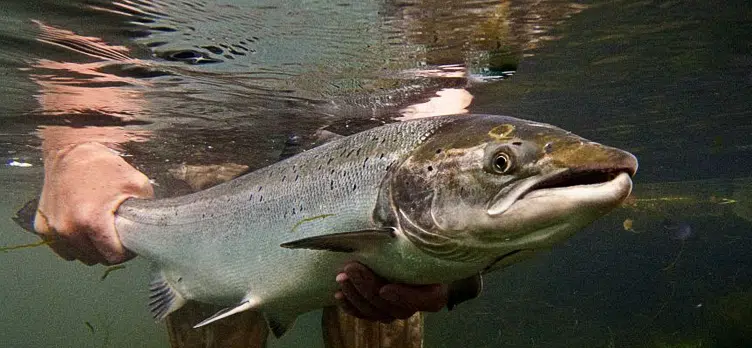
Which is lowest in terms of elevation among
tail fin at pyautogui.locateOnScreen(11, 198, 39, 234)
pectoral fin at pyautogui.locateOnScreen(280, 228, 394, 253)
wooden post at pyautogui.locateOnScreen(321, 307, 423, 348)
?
wooden post at pyautogui.locateOnScreen(321, 307, 423, 348)

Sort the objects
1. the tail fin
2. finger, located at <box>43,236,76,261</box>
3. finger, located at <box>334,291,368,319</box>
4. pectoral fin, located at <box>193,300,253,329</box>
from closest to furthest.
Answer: finger, located at <box>334,291,368,319</box>
pectoral fin, located at <box>193,300,253,329</box>
finger, located at <box>43,236,76,261</box>
the tail fin

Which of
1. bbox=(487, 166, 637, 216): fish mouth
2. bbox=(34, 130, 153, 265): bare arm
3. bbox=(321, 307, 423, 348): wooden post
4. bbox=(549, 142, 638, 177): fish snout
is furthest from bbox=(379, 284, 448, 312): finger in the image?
bbox=(34, 130, 153, 265): bare arm

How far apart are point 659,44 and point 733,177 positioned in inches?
918

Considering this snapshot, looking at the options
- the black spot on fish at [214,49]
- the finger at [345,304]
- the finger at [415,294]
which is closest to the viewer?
the finger at [415,294]

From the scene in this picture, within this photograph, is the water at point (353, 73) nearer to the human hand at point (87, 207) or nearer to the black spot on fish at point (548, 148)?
the human hand at point (87, 207)

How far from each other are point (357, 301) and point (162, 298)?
2.79 m

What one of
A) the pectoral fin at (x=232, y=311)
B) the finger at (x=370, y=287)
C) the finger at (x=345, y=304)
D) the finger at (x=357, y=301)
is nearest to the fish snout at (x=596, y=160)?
the finger at (x=370, y=287)

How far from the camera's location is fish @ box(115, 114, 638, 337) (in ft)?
8.93

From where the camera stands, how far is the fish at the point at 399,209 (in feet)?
8.93

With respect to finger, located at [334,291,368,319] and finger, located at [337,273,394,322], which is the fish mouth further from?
finger, located at [334,291,368,319]

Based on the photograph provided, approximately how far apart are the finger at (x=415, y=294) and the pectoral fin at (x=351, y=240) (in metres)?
0.36

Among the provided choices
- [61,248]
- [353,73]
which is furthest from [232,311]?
[353,73]

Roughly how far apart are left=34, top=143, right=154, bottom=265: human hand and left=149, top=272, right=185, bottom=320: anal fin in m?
0.74

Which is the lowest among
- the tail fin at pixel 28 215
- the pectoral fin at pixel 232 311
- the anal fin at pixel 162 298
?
the anal fin at pixel 162 298
